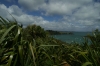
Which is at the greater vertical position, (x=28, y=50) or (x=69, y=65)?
(x=28, y=50)

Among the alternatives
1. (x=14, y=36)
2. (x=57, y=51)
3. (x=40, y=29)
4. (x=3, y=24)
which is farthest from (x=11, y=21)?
(x=40, y=29)

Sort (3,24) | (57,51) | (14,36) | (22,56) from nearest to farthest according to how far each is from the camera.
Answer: (22,56) < (14,36) < (3,24) < (57,51)

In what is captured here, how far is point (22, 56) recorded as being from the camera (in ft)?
6.79

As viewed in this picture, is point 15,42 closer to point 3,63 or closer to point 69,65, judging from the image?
point 3,63

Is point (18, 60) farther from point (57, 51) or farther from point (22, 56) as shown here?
point (57, 51)

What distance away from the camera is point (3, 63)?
84.3 inches

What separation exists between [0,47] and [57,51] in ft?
5.12

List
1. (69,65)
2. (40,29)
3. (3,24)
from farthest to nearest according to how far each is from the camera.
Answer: (40,29), (69,65), (3,24)

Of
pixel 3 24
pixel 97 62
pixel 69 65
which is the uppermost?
pixel 3 24

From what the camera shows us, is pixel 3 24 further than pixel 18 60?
Yes

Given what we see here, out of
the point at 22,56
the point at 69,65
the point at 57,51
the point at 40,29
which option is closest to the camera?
the point at 22,56

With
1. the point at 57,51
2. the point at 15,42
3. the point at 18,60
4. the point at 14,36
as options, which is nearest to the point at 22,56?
the point at 18,60

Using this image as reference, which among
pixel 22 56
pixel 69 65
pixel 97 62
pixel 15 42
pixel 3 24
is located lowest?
pixel 69 65

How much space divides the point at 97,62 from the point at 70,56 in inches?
31.5
